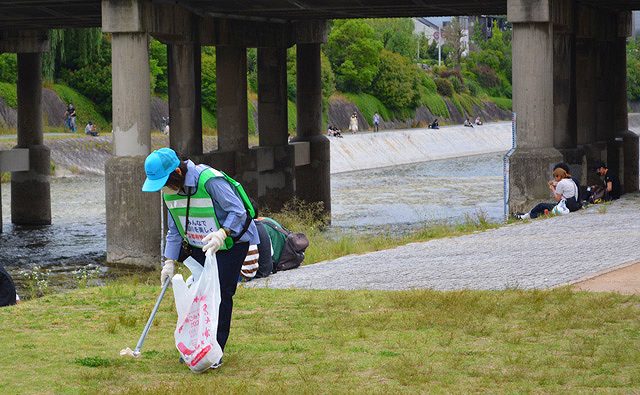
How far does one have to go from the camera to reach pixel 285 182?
139 ft

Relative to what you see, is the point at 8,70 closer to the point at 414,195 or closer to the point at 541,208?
the point at 414,195

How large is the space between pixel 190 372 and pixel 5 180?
150ft

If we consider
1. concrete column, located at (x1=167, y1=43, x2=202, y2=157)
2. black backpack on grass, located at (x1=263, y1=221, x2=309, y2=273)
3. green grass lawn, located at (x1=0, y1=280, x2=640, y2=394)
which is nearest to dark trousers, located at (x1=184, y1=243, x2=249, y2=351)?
green grass lawn, located at (x1=0, y1=280, x2=640, y2=394)

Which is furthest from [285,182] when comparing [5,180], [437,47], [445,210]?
[437,47]

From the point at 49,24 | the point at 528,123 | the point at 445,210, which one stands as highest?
the point at 49,24

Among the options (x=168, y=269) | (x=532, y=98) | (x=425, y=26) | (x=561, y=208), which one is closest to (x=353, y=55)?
(x=532, y=98)

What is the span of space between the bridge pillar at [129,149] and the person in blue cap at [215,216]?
60.3 ft

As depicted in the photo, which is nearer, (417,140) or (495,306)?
(495,306)

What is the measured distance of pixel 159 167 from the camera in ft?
35.9

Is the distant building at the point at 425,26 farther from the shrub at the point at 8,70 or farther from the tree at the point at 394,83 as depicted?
the shrub at the point at 8,70

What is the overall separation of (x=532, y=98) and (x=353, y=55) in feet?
222

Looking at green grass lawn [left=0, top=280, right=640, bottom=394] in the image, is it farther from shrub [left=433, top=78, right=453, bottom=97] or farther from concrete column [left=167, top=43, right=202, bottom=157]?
shrub [left=433, top=78, right=453, bottom=97]

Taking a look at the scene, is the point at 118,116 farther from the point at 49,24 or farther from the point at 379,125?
the point at 379,125

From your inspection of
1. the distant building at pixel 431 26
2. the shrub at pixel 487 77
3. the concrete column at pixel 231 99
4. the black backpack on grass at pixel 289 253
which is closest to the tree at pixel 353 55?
the shrub at pixel 487 77
